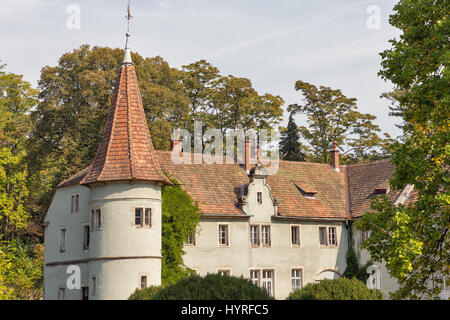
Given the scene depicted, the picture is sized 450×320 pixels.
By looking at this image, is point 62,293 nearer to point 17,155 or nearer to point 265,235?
point 265,235

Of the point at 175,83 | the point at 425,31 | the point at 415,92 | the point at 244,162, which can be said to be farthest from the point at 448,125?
the point at 175,83

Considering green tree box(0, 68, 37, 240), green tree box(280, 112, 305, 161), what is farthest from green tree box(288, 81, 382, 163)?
green tree box(0, 68, 37, 240)

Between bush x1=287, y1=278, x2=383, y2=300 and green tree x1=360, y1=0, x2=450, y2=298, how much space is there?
1.03 metres

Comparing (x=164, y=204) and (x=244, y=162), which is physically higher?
(x=244, y=162)

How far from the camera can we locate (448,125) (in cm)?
1842

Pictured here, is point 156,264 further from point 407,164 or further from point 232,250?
point 407,164

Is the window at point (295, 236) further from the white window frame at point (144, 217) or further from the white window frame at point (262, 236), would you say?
the white window frame at point (144, 217)

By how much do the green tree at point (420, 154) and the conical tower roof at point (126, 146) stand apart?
13231 millimetres

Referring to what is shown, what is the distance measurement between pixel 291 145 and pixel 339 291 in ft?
116

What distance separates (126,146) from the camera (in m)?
30.4

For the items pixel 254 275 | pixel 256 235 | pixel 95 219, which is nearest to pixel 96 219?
pixel 95 219

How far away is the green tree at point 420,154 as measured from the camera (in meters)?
18.3

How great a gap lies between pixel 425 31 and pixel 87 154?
2800cm

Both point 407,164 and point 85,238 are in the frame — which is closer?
point 407,164
